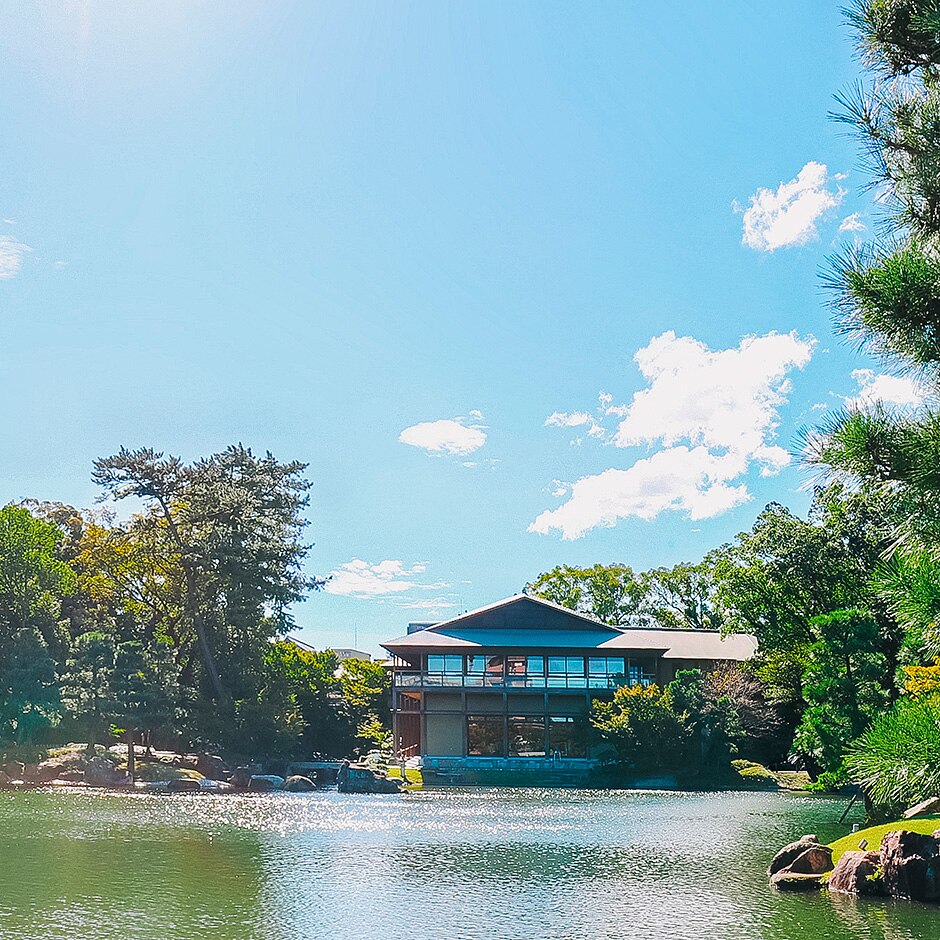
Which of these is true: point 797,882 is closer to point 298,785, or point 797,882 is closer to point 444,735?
point 298,785

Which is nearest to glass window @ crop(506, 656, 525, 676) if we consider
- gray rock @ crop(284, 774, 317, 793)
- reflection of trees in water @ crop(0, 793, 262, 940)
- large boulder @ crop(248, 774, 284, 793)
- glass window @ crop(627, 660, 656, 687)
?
glass window @ crop(627, 660, 656, 687)

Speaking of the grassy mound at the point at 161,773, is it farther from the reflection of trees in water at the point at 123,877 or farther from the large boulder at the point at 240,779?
the reflection of trees in water at the point at 123,877

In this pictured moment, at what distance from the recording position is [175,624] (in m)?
37.6

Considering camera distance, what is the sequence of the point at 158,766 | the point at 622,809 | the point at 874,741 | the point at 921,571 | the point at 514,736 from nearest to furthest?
1. the point at 874,741
2. the point at 921,571
3. the point at 622,809
4. the point at 158,766
5. the point at 514,736

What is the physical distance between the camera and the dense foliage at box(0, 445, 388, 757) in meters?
30.6

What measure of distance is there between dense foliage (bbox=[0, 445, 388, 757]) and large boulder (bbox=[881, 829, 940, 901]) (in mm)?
22791

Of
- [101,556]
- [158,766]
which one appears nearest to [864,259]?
[158,766]

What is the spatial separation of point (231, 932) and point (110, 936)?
1.24m

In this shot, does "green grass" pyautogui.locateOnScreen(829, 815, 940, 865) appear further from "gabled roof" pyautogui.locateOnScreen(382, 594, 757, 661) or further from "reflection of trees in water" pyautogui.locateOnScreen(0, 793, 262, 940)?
"gabled roof" pyautogui.locateOnScreen(382, 594, 757, 661)

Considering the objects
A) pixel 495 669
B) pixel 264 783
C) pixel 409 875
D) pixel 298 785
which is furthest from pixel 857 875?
pixel 495 669

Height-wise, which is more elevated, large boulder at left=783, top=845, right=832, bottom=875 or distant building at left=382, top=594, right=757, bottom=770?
distant building at left=382, top=594, right=757, bottom=770

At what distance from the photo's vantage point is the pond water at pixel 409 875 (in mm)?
11422

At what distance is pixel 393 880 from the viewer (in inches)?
562

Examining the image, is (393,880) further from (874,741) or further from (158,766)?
(158,766)
